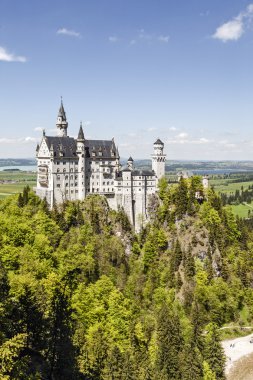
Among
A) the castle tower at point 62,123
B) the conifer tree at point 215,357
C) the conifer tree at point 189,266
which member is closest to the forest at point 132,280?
the conifer tree at point 215,357

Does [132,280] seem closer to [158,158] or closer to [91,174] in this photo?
[91,174]

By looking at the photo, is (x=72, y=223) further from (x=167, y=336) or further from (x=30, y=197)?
(x=167, y=336)

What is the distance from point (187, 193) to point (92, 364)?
230ft

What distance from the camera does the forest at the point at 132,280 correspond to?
60.8 metres

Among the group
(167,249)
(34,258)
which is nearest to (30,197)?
(34,258)

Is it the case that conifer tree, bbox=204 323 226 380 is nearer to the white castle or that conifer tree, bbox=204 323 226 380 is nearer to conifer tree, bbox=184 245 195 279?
A: conifer tree, bbox=184 245 195 279

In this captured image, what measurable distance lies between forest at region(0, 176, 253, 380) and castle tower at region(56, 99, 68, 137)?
76.3 ft

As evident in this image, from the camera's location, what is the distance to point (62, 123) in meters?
124

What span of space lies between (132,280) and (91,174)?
117 ft

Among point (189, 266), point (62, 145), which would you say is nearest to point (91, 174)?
point (62, 145)

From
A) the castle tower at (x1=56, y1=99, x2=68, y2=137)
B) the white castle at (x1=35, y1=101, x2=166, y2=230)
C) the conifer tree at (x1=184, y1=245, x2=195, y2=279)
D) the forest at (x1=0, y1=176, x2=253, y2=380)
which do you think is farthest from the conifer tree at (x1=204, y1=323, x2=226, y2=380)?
the castle tower at (x1=56, y1=99, x2=68, y2=137)

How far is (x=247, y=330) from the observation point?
105 meters

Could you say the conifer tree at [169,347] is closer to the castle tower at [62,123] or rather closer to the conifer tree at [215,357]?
the conifer tree at [215,357]

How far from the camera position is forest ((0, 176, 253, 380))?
6084 centimetres
